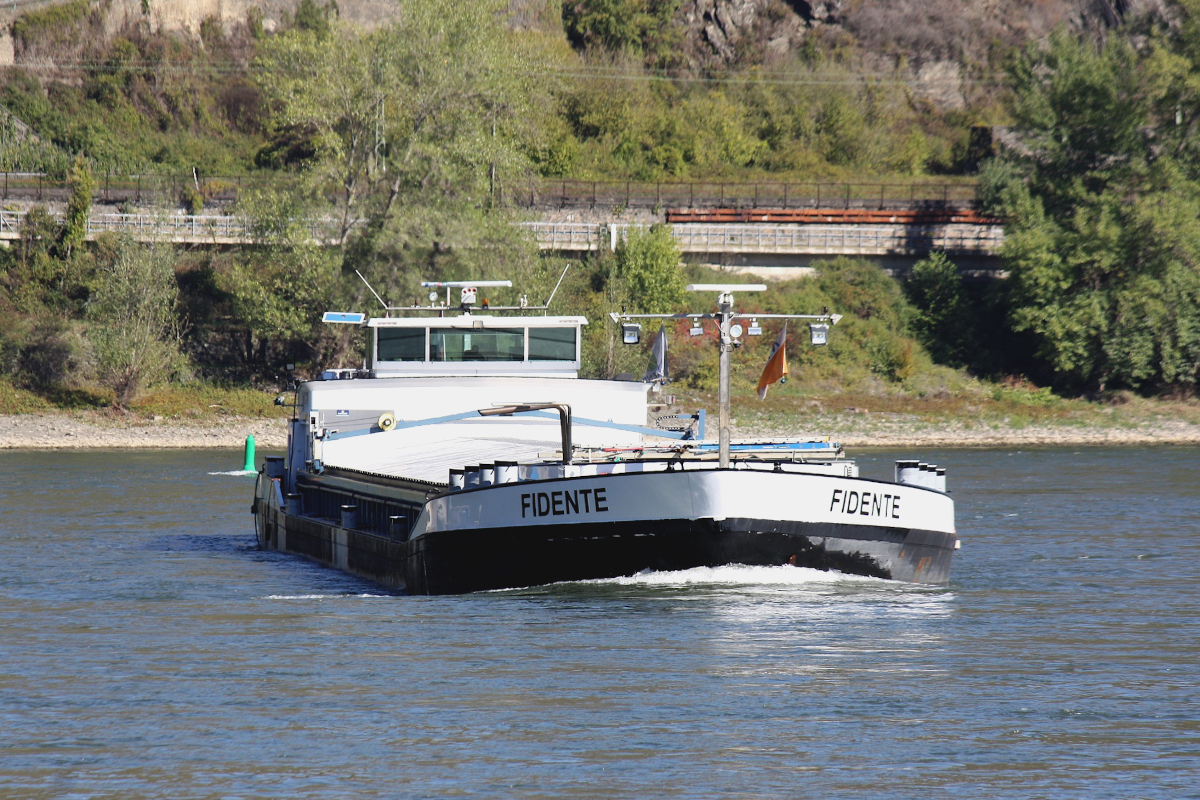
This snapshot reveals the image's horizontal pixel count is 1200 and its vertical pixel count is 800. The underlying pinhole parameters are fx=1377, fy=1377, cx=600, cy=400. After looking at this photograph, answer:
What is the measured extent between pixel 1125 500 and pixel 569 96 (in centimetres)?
5775

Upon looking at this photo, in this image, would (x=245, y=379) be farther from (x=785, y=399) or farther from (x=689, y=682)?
(x=689, y=682)

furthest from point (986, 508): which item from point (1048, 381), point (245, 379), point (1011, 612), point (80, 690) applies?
point (245, 379)

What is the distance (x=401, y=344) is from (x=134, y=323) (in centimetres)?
3077

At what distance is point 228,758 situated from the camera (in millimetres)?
10773

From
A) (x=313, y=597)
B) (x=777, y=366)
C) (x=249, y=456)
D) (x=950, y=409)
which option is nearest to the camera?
(x=777, y=366)

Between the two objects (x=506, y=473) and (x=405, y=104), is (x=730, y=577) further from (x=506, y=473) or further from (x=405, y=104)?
(x=405, y=104)

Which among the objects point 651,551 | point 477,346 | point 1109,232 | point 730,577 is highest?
point 1109,232

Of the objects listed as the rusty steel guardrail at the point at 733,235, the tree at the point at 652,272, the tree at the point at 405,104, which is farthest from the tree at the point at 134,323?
the tree at the point at 652,272

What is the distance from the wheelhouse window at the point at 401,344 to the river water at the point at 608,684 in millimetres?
4672

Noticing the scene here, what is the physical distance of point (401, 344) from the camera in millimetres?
24672

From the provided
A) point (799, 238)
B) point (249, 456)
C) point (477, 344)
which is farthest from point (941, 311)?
point (477, 344)

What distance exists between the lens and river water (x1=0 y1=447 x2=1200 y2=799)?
410 inches

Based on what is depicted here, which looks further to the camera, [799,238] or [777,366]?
[799,238]

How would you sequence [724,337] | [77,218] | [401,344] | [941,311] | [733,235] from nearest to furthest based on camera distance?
[724,337] → [401,344] → [77,218] → [941,311] → [733,235]
